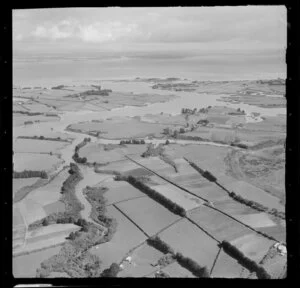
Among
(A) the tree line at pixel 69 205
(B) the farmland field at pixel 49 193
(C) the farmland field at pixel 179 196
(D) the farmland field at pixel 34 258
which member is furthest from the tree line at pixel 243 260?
(B) the farmland field at pixel 49 193

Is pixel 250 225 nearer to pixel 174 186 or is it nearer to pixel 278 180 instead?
pixel 174 186

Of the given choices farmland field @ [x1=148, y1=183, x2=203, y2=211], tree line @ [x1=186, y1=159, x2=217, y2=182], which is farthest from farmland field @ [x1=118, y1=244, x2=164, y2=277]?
tree line @ [x1=186, y1=159, x2=217, y2=182]

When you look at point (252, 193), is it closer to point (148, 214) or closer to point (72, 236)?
point (148, 214)

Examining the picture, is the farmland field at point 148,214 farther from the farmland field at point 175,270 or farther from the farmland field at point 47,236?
the farmland field at point 175,270

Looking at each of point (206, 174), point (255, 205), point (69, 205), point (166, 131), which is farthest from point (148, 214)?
point (166, 131)

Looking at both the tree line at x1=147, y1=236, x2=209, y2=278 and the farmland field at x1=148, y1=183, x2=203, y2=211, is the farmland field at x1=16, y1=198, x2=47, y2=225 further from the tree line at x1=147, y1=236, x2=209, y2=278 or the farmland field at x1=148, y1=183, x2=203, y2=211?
the farmland field at x1=148, y1=183, x2=203, y2=211
